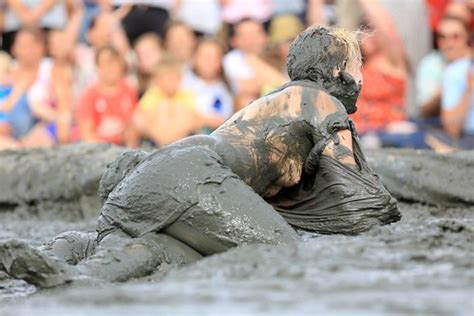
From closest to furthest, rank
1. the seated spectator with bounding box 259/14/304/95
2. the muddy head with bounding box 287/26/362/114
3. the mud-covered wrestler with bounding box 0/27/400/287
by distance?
1. the mud-covered wrestler with bounding box 0/27/400/287
2. the muddy head with bounding box 287/26/362/114
3. the seated spectator with bounding box 259/14/304/95

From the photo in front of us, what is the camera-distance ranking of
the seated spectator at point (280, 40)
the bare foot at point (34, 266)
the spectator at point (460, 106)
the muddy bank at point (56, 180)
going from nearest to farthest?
the bare foot at point (34, 266), the muddy bank at point (56, 180), the spectator at point (460, 106), the seated spectator at point (280, 40)

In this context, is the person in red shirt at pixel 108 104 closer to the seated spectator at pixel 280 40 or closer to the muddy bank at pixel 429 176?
the seated spectator at pixel 280 40

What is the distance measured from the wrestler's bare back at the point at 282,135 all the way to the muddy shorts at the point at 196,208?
238 millimetres

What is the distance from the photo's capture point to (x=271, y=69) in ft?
39.9

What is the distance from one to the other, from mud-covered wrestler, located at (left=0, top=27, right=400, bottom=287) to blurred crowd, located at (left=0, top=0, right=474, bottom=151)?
4950mm

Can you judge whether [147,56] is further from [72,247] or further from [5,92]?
[72,247]

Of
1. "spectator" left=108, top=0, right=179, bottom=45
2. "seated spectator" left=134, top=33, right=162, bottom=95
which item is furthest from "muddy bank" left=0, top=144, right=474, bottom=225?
"spectator" left=108, top=0, right=179, bottom=45

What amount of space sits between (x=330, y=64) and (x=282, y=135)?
0.53 meters

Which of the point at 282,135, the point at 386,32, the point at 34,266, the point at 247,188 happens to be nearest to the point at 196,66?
the point at 386,32

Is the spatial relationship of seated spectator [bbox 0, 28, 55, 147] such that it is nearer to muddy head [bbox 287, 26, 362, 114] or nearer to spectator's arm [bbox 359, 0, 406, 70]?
spectator's arm [bbox 359, 0, 406, 70]

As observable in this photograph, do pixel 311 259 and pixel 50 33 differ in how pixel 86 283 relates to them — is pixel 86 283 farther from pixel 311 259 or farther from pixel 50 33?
pixel 50 33

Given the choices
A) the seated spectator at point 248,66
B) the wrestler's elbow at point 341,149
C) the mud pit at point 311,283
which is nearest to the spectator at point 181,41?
the seated spectator at point 248,66

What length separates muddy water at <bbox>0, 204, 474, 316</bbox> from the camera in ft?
13.1

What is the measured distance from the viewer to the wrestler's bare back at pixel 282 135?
6109 mm
